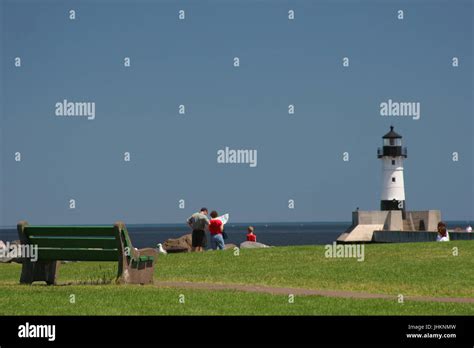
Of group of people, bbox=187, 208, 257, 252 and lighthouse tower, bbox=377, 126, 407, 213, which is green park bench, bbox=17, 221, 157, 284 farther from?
lighthouse tower, bbox=377, 126, 407, 213

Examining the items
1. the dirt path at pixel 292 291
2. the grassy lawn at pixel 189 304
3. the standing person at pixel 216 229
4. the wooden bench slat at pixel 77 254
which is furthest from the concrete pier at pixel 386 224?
the grassy lawn at pixel 189 304

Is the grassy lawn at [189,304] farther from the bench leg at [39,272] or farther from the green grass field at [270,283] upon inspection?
the bench leg at [39,272]

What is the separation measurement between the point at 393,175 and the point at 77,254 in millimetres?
65181

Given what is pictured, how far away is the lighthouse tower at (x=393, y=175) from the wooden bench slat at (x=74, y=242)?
64.9 meters

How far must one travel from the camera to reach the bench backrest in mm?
17125

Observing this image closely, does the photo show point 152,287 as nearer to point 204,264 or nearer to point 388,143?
point 204,264

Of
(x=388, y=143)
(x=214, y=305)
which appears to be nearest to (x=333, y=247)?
(x=214, y=305)

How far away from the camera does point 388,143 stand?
266 feet

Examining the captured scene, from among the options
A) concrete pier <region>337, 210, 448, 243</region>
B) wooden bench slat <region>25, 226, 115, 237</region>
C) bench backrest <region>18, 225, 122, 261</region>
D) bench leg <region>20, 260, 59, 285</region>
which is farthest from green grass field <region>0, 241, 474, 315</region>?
concrete pier <region>337, 210, 448, 243</region>

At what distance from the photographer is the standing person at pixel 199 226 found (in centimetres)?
2875
